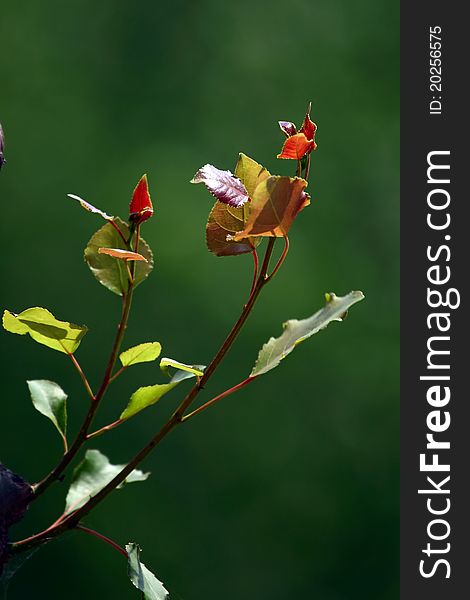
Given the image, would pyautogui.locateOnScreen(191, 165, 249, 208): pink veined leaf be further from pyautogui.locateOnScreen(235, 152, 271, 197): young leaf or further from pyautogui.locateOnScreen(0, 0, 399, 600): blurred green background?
pyautogui.locateOnScreen(0, 0, 399, 600): blurred green background

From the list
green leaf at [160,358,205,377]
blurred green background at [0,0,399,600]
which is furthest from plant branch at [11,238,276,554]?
blurred green background at [0,0,399,600]

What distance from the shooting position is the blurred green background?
1.70 metres

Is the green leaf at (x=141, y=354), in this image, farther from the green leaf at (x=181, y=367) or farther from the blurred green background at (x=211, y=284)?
Result: the blurred green background at (x=211, y=284)

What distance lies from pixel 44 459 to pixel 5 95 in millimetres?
753

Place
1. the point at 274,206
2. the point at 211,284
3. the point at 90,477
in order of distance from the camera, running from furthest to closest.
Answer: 1. the point at 211,284
2. the point at 90,477
3. the point at 274,206

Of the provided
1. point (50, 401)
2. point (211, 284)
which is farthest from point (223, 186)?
point (211, 284)

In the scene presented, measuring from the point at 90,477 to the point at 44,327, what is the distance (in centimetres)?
11

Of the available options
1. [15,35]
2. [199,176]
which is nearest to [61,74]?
[15,35]

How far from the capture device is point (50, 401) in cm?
42

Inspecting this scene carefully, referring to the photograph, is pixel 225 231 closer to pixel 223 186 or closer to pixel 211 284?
pixel 223 186

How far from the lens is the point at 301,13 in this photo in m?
1.88

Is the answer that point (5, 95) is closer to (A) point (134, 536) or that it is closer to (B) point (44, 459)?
(B) point (44, 459)

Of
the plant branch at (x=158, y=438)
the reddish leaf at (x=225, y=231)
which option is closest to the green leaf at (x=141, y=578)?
the plant branch at (x=158, y=438)

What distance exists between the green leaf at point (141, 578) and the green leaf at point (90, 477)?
0.20ft
